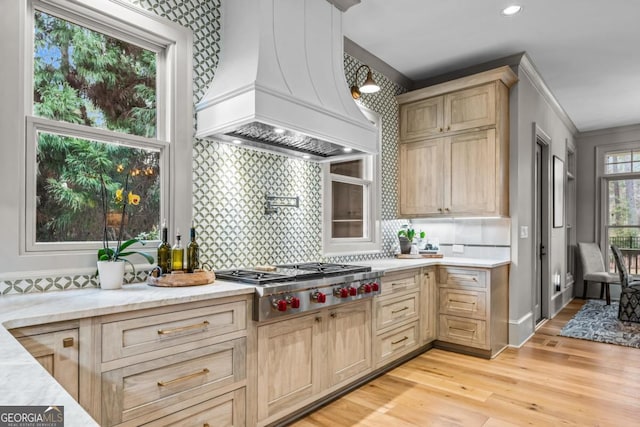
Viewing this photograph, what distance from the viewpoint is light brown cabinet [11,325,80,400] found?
137 centimetres

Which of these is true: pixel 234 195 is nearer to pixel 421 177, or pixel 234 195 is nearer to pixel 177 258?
pixel 177 258

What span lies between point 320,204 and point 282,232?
1.76 ft

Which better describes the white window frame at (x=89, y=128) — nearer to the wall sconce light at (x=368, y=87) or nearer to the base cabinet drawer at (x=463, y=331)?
the wall sconce light at (x=368, y=87)

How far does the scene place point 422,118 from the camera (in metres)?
4.33

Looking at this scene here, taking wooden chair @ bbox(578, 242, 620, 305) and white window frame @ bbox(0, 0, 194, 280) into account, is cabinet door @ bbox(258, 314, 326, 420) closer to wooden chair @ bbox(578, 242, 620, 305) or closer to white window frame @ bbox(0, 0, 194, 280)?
white window frame @ bbox(0, 0, 194, 280)

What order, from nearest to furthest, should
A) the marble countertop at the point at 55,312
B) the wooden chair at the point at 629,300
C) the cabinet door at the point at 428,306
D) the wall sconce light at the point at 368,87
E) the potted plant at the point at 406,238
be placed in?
the marble countertop at the point at 55,312, the wall sconce light at the point at 368,87, the cabinet door at the point at 428,306, the potted plant at the point at 406,238, the wooden chair at the point at 629,300

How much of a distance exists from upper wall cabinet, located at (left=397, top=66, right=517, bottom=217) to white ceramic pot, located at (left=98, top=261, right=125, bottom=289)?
3.19 m

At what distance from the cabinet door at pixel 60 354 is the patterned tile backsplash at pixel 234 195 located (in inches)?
23.1

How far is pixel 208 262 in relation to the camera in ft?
8.29

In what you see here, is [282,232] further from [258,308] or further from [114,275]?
Result: [114,275]

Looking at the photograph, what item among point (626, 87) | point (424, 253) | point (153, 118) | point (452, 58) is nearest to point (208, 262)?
point (153, 118)

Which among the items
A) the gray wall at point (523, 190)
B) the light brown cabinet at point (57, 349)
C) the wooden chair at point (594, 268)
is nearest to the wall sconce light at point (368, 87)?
the gray wall at point (523, 190)

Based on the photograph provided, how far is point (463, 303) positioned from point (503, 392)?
944 millimetres

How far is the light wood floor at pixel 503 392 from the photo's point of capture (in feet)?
8.15
